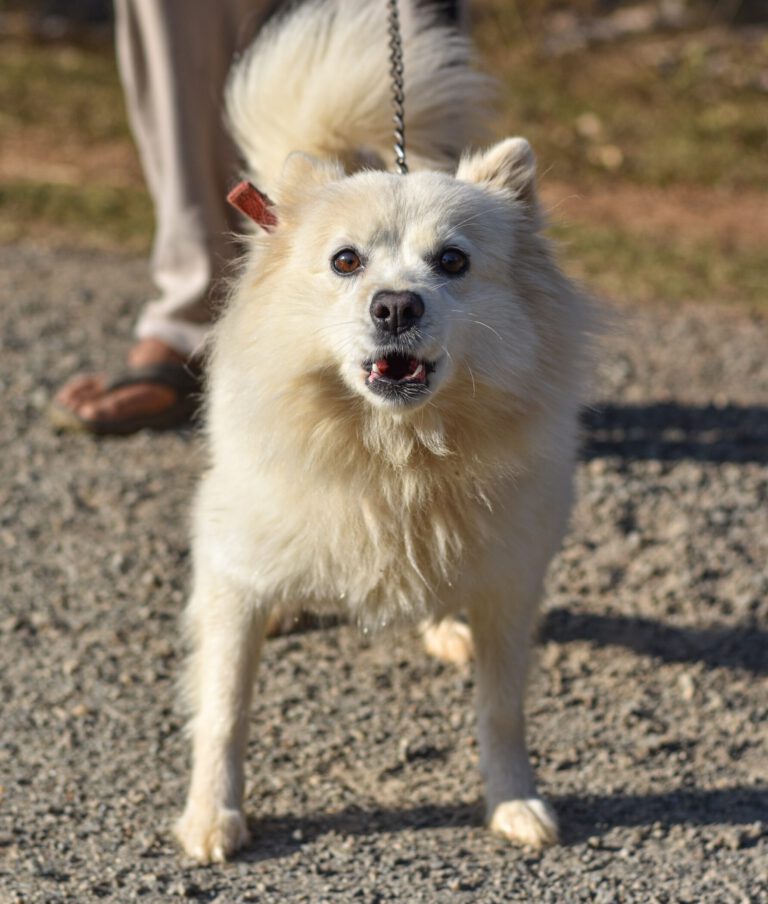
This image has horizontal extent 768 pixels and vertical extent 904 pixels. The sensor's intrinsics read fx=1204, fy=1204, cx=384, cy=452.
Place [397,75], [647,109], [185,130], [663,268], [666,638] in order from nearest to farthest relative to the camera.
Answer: [397,75], [666,638], [185,130], [663,268], [647,109]

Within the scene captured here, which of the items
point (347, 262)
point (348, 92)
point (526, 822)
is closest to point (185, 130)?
point (348, 92)

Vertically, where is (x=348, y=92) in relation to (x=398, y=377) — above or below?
above

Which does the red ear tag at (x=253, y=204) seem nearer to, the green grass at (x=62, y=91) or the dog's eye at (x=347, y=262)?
the dog's eye at (x=347, y=262)

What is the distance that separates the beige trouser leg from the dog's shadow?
206 cm

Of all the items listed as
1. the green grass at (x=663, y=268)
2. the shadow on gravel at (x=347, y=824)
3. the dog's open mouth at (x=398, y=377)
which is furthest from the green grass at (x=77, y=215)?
the dog's open mouth at (x=398, y=377)

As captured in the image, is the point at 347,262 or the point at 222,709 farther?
the point at 222,709

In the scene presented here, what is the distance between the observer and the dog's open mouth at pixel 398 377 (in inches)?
102

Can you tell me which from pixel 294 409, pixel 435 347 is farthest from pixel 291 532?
pixel 435 347

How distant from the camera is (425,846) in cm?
296

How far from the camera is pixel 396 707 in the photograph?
353cm

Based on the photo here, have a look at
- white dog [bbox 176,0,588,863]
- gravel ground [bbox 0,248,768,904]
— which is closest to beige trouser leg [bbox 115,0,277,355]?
gravel ground [bbox 0,248,768,904]

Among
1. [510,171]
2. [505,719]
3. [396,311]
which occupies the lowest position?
[505,719]

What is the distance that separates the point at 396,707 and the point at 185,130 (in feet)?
7.92

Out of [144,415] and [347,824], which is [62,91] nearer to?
[144,415]
